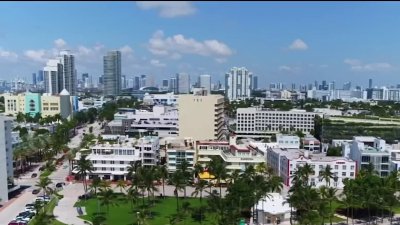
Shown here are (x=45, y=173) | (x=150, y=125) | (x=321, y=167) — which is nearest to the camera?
(x=321, y=167)

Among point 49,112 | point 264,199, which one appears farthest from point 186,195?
point 49,112

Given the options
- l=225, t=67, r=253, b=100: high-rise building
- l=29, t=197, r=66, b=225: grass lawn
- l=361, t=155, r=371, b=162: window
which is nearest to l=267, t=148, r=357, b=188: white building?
l=361, t=155, r=371, b=162: window

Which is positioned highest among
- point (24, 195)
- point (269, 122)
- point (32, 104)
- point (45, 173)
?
point (32, 104)

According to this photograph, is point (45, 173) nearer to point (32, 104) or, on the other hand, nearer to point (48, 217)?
point (48, 217)

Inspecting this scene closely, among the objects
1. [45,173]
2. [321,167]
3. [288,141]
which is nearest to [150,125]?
[45,173]

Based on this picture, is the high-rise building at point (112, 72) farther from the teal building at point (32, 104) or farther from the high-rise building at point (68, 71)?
the teal building at point (32, 104)
